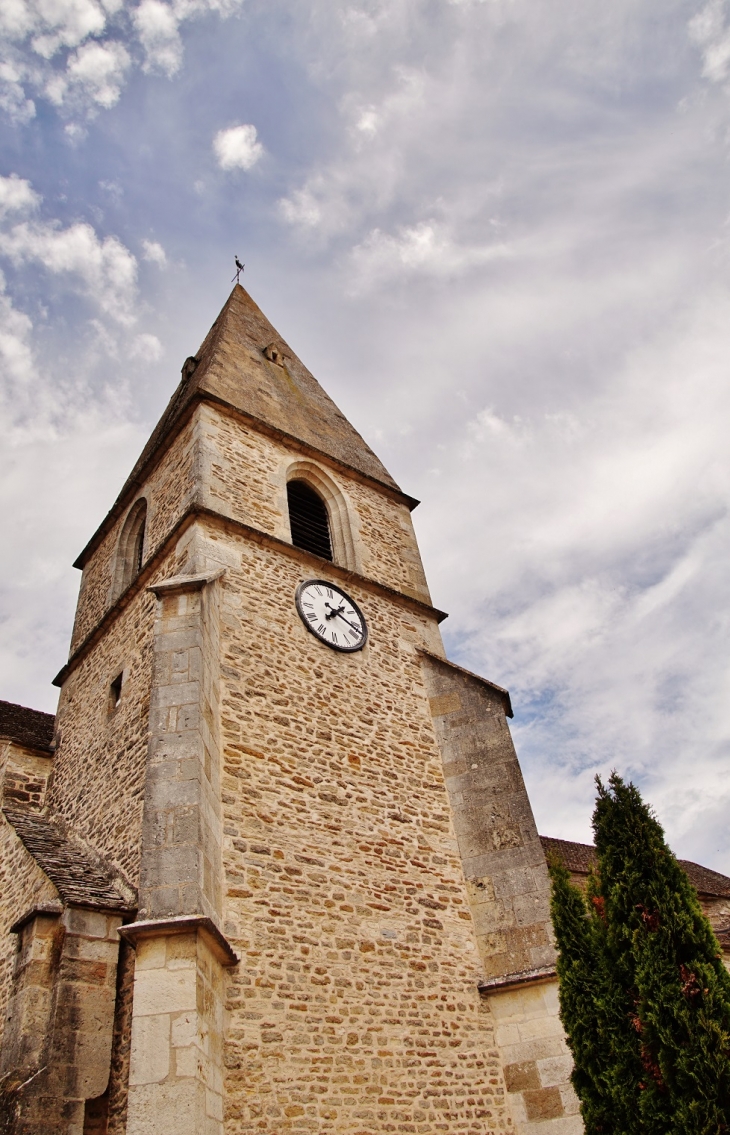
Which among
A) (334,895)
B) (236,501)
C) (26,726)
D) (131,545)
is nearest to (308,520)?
(236,501)

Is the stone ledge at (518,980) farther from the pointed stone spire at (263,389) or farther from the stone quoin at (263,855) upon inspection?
the pointed stone spire at (263,389)

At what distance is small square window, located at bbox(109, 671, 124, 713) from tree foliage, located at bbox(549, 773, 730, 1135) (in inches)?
218

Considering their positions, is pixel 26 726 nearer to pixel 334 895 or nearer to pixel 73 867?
pixel 73 867

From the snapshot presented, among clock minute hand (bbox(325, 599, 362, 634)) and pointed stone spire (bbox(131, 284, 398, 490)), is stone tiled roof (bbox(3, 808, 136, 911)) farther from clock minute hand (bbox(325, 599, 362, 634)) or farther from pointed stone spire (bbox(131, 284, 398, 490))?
pointed stone spire (bbox(131, 284, 398, 490))

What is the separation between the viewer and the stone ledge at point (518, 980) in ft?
26.1

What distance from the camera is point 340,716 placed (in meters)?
9.27

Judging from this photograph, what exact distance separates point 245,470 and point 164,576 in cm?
211

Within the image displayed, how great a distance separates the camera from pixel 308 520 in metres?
12.0

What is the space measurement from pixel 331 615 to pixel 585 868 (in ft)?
33.1

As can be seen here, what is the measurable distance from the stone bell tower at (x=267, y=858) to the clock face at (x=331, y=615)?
44 millimetres

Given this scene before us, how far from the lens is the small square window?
994 cm

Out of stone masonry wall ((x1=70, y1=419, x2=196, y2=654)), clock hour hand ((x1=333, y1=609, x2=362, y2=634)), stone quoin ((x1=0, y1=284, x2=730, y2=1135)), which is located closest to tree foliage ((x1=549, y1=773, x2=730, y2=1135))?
stone quoin ((x1=0, y1=284, x2=730, y2=1135))

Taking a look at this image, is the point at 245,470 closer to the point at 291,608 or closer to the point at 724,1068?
the point at 291,608

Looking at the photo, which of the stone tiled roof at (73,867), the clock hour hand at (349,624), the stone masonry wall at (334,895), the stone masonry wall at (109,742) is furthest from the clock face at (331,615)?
the stone tiled roof at (73,867)
